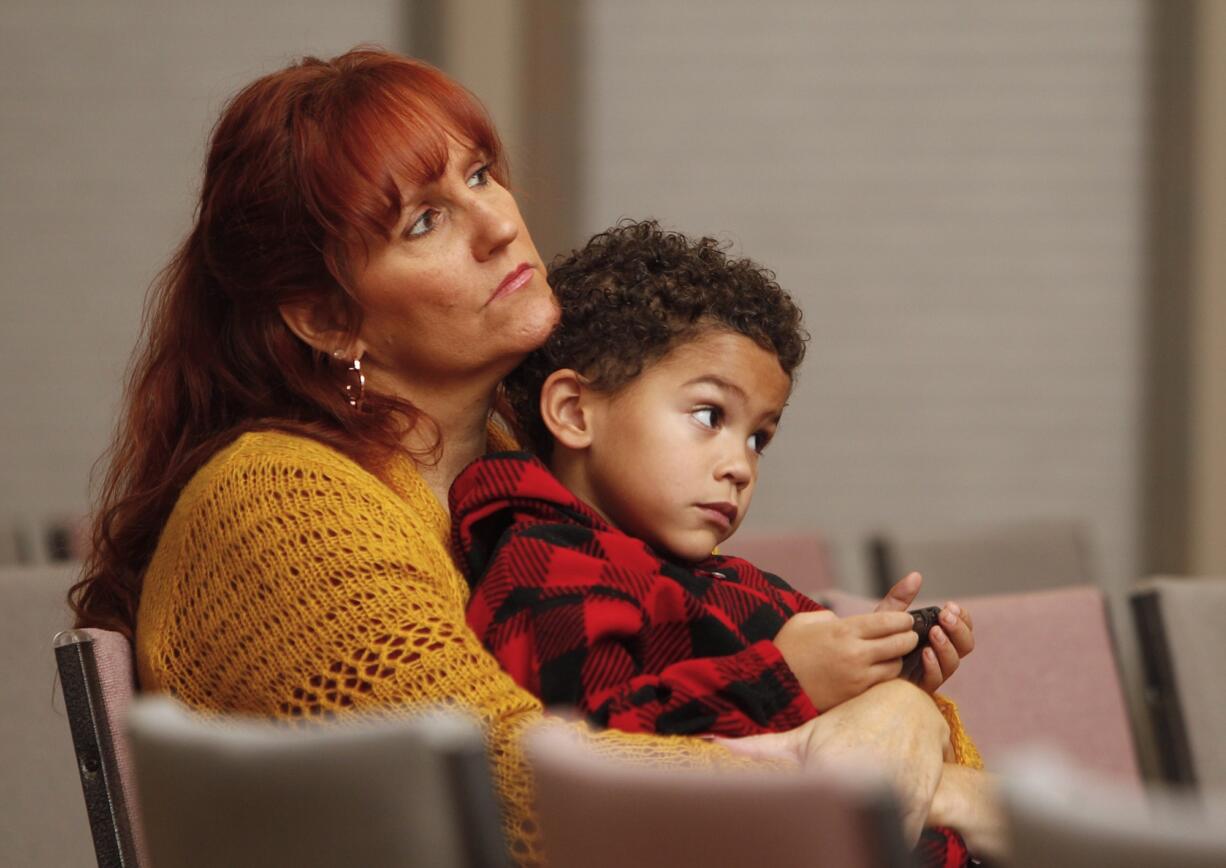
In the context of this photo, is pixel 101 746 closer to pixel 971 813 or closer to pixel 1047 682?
pixel 971 813

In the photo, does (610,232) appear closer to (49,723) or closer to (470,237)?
(470,237)

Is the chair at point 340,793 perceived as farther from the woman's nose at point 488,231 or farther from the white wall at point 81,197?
the white wall at point 81,197

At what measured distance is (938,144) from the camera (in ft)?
15.5

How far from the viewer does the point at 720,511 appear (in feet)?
5.11

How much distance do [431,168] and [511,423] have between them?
0.32 meters

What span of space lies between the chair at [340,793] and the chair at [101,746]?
0.35 metres

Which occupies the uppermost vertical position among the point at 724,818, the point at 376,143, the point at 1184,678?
the point at 376,143

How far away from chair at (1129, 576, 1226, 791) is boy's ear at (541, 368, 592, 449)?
101cm

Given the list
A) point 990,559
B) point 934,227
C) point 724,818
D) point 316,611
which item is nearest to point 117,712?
point 316,611

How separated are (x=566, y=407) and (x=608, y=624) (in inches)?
13.1

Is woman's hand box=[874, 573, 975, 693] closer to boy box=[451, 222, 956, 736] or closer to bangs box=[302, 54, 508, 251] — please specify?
boy box=[451, 222, 956, 736]

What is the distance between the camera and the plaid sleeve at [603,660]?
137 cm

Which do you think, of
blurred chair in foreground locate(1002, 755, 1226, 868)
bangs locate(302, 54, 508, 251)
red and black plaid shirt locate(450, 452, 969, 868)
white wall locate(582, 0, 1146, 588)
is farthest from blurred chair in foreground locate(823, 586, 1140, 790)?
white wall locate(582, 0, 1146, 588)

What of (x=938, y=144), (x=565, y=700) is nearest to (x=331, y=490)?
(x=565, y=700)
